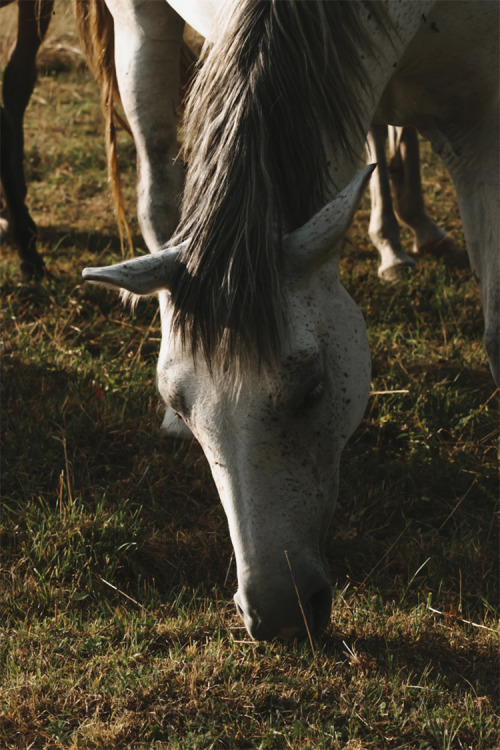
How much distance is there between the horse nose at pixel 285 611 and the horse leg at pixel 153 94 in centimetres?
173

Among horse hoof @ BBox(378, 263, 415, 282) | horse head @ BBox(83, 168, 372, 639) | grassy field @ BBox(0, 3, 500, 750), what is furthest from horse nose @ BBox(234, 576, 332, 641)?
horse hoof @ BBox(378, 263, 415, 282)

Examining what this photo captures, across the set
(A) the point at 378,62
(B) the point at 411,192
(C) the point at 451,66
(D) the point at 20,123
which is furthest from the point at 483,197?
(D) the point at 20,123

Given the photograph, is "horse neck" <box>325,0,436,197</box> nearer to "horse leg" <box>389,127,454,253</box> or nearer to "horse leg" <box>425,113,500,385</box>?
"horse leg" <box>425,113,500,385</box>

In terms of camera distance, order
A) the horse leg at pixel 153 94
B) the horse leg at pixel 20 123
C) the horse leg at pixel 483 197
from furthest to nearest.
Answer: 1. the horse leg at pixel 20 123
2. the horse leg at pixel 153 94
3. the horse leg at pixel 483 197

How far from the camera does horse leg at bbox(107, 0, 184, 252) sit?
3.25m

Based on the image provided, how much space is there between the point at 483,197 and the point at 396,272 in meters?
2.00

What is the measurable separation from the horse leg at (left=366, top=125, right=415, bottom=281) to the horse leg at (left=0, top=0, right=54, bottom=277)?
1.92 m

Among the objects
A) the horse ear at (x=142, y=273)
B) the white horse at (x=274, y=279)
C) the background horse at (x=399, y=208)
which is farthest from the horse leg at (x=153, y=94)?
the background horse at (x=399, y=208)

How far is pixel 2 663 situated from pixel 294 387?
118cm

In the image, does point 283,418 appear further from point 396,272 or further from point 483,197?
point 396,272

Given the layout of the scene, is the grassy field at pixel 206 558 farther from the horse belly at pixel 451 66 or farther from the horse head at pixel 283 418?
the horse belly at pixel 451 66

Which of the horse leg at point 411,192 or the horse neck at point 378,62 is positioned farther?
the horse leg at point 411,192

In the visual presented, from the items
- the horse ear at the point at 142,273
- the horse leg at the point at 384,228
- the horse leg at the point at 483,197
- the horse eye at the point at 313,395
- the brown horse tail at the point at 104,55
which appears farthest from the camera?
the horse leg at the point at 384,228

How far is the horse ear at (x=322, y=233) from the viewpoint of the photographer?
6.69 feet
